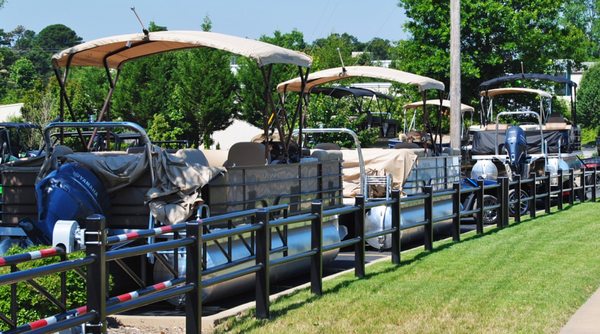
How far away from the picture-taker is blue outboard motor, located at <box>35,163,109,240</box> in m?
9.73

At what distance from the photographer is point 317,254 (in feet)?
34.0

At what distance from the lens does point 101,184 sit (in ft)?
33.2

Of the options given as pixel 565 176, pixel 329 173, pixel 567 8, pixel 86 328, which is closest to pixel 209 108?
pixel 565 176

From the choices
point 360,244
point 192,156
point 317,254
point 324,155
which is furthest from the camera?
point 324,155

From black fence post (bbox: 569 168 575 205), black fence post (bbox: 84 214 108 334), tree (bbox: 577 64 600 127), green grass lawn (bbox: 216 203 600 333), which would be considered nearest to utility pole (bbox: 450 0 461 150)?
black fence post (bbox: 569 168 575 205)

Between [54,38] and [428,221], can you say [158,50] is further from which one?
[54,38]

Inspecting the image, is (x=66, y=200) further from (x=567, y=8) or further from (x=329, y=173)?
(x=567, y=8)

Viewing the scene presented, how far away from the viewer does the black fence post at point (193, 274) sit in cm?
775

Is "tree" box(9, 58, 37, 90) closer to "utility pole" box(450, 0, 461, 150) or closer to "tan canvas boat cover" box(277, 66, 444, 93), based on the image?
"utility pole" box(450, 0, 461, 150)

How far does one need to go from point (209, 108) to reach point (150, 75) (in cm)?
345

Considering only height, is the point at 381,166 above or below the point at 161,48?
below

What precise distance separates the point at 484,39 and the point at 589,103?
36.8 m

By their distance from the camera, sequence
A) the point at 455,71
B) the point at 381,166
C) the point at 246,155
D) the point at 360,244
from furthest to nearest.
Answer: the point at 455,71, the point at 381,166, the point at 246,155, the point at 360,244

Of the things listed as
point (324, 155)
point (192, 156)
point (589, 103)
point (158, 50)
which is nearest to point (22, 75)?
point (589, 103)
